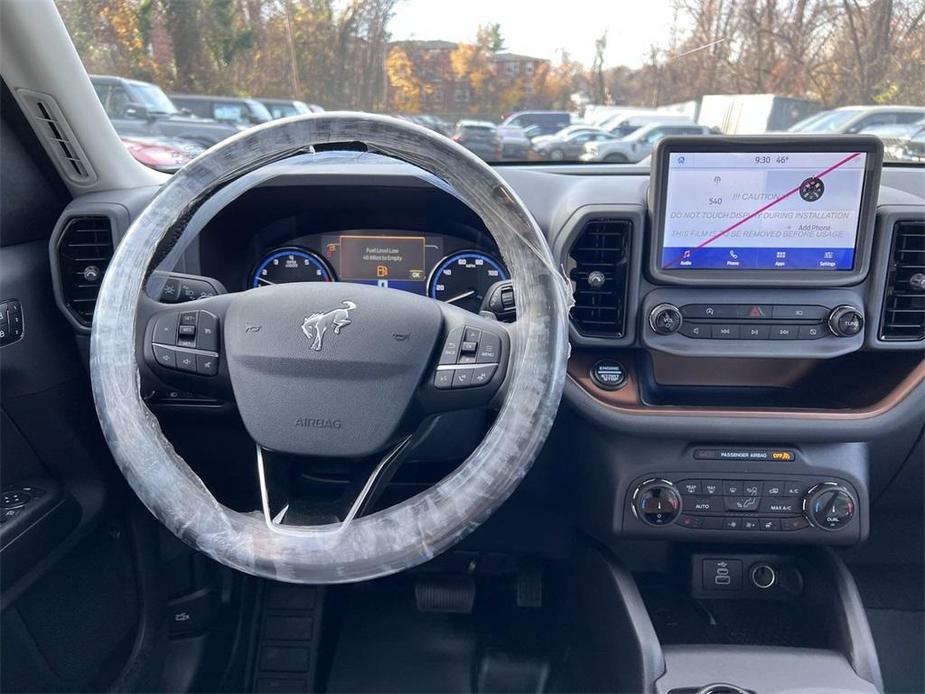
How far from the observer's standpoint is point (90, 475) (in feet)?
6.70

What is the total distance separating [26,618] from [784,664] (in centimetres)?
178

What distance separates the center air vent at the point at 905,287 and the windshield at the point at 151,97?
1.88 metres

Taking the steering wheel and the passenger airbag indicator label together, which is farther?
the passenger airbag indicator label

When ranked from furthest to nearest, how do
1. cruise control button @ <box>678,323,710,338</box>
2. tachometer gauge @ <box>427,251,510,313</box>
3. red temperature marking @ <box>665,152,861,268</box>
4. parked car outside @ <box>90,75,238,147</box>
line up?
1. parked car outside @ <box>90,75,238,147</box>
2. tachometer gauge @ <box>427,251,510,313</box>
3. cruise control button @ <box>678,323,710,338</box>
4. red temperature marking @ <box>665,152,861,268</box>

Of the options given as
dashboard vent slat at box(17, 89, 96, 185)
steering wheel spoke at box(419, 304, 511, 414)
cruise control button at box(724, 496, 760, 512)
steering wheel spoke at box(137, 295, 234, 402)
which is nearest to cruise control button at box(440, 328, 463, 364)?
steering wheel spoke at box(419, 304, 511, 414)

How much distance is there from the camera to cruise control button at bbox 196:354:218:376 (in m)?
1.35

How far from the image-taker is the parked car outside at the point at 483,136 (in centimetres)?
191

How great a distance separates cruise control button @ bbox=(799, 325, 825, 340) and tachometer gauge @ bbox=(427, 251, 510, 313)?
2.32ft

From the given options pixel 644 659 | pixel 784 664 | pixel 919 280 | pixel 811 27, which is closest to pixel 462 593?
pixel 644 659

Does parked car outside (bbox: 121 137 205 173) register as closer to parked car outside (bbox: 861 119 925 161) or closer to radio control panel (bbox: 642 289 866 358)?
radio control panel (bbox: 642 289 866 358)

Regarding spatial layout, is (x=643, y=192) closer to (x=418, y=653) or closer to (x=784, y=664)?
(x=784, y=664)

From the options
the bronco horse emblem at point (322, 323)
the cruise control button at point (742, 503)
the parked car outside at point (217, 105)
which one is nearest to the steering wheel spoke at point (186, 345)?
the bronco horse emblem at point (322, 323)

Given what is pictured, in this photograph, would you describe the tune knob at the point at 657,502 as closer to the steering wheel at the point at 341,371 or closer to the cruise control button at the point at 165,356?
the steering wheel at the point at 341,371

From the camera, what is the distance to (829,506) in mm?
1782
